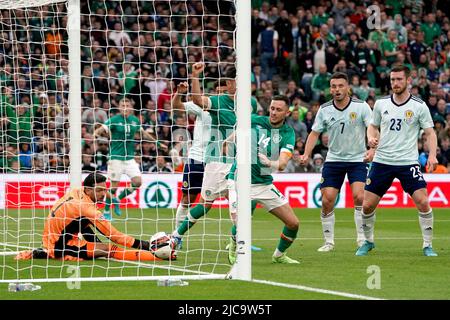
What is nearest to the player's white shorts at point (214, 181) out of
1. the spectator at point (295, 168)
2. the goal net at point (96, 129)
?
the goal net at point (96, 129)

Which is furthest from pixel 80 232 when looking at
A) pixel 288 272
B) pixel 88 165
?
pixel 88 165

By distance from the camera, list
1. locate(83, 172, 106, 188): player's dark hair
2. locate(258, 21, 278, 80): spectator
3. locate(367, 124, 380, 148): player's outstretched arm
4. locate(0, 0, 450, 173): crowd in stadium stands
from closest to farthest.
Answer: locate(83, 172, 106, 188): player's dark hair, locate(367, 124, 380, 148): player's outstretched arm, locate(0, 0, 450, 173): crowd in stadium stands, locate(258, 21, 278, 80): spectator

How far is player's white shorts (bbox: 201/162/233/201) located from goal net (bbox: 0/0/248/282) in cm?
19

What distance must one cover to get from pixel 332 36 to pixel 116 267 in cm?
1917

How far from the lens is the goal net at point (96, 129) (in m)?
11.8

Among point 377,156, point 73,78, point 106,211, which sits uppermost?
point 73,78

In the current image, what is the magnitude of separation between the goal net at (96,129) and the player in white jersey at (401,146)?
2086 mm

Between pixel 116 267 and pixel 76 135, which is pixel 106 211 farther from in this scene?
pixel 116 267

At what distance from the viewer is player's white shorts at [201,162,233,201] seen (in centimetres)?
1322

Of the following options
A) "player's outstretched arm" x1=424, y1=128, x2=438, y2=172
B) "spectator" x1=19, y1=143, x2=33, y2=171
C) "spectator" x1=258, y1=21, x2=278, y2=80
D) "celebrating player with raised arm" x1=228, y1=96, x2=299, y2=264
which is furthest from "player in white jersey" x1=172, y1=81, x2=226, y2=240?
"spectator" x1=258, y1=21, x2=278, y2=80

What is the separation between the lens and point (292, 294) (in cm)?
898

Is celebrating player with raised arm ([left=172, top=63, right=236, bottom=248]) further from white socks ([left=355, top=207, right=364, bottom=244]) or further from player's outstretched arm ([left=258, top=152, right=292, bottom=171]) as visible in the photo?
white socks ([left=355, top=207, right=364, bottom=244])

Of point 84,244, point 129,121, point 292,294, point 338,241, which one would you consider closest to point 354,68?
point 129,121

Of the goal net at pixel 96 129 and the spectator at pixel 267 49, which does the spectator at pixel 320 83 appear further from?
the goal net at pixel 96 129
